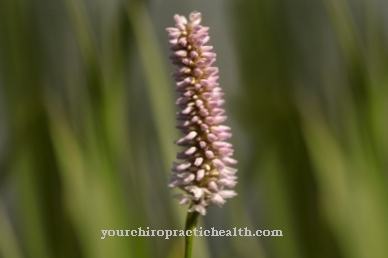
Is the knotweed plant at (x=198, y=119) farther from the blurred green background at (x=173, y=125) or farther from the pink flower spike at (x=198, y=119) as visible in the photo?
the blurred green background at (x=173, y=125)

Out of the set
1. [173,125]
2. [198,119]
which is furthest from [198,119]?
[173,125]

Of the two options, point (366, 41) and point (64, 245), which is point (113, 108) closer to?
point (64, 245)

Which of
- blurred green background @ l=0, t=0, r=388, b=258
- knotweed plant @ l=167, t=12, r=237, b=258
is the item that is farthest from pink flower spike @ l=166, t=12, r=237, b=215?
blurred green background @ l=0, t=0, r=388, b=258

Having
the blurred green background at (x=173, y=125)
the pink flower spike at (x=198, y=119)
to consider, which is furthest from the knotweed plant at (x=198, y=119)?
the blurred green background at (x=173, y=125)

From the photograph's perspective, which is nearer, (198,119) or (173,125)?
→ (198,119)

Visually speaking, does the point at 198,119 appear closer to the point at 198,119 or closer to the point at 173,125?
the point at 198,119

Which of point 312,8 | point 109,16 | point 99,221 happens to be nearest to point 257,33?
point 312,8
